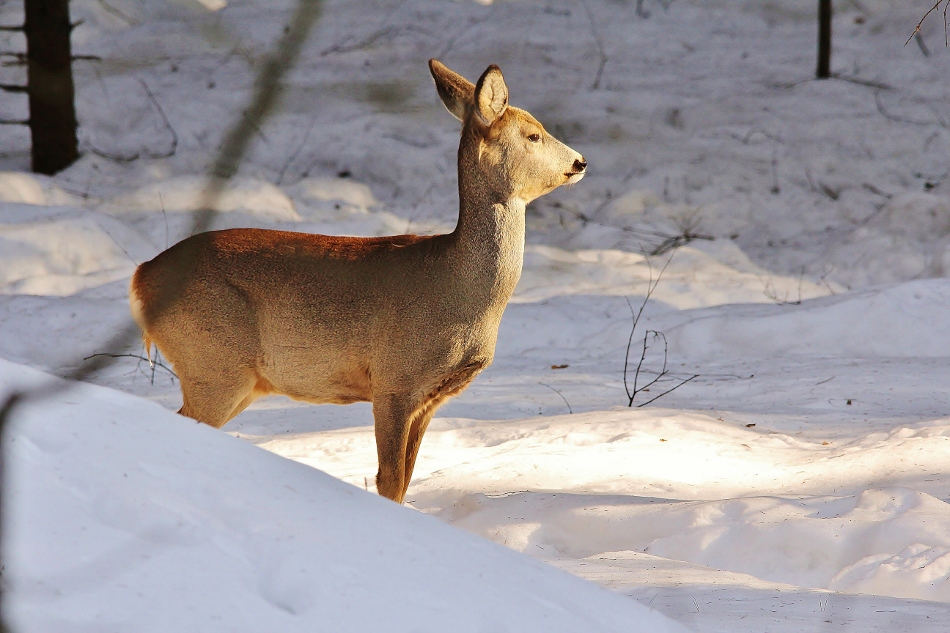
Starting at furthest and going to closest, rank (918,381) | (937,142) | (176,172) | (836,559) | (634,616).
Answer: (937,142) < (176,172) < (918,381) < (836,559) < (634,616)

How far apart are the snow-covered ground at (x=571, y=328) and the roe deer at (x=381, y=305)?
64cm

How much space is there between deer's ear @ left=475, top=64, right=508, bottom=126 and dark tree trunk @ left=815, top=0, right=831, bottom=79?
948 centimetres

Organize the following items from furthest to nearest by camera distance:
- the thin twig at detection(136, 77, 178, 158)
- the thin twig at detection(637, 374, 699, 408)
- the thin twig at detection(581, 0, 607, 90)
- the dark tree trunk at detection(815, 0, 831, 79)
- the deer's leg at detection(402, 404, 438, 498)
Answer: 1. the thin twig at detection(581, 0, 607, 90)
2. the dark tree trunk at detection(815, 0, 831, 79)
3. the thin twig at detection(136, 77, 178, 158)
4. the thin twig at detection(637, 374, 699, 408)
5. the deer's leg at detection(402, 404, 438, 498)

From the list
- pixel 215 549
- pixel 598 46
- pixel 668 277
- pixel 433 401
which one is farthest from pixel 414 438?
pixel 598 46

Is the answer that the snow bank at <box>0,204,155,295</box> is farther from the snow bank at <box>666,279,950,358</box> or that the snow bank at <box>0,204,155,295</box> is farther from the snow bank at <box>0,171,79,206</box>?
the snow bank at <box>666,279,950,358</box>

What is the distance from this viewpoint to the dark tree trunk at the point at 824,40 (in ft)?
37.8

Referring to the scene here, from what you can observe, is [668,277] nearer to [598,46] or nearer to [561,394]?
[561,394]

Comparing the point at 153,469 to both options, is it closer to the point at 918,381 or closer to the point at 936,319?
the point at 918,381

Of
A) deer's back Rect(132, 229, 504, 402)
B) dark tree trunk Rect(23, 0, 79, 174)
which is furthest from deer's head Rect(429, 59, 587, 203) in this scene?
dark tree trunk Rect(23, 0, 79, 174)

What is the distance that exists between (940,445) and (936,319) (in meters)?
2.37

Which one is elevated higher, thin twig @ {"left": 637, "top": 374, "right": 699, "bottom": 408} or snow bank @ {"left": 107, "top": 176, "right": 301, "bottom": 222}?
thin twig @ {"left": 637, "top": 374, "right": 699, "bottom": 408}

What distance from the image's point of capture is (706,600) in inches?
101

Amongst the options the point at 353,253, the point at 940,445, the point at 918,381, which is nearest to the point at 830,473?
the point at 940,445

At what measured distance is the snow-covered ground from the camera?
1.56m
